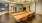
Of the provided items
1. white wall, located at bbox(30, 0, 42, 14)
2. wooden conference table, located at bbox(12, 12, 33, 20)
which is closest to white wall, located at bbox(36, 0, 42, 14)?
white wall, located at bbox(30, 0, 42, 14)

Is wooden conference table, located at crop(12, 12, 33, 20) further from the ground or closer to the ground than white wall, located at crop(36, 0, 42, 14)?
closer to the ground

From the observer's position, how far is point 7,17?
863mm

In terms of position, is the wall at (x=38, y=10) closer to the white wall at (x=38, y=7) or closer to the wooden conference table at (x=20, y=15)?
the white wall at (x=38, y=7)

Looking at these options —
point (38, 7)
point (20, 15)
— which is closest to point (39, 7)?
point (38, 7)

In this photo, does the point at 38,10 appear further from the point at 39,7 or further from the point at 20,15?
the point at 20,15

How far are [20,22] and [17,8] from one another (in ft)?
0.59

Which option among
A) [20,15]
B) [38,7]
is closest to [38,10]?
[38,7]

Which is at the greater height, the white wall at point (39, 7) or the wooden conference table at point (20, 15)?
the white wall at point (39, 7)

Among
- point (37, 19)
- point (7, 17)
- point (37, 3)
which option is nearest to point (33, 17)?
point (37, 19)

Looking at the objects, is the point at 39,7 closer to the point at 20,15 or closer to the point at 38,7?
the point at 38,7

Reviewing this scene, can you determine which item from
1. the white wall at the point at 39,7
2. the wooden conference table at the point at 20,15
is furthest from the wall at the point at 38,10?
the wooden conference table at the point at 20,15

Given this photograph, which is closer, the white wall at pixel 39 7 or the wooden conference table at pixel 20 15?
the wooden conference table at pixel 20 15

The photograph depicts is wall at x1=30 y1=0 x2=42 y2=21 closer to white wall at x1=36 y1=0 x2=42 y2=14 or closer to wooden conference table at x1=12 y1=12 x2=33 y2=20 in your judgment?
white wall at x1=36 y1=0 x2=42 y2=14

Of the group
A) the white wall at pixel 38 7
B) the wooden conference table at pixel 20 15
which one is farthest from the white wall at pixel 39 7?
the wooden conference table at pixel 20 15
